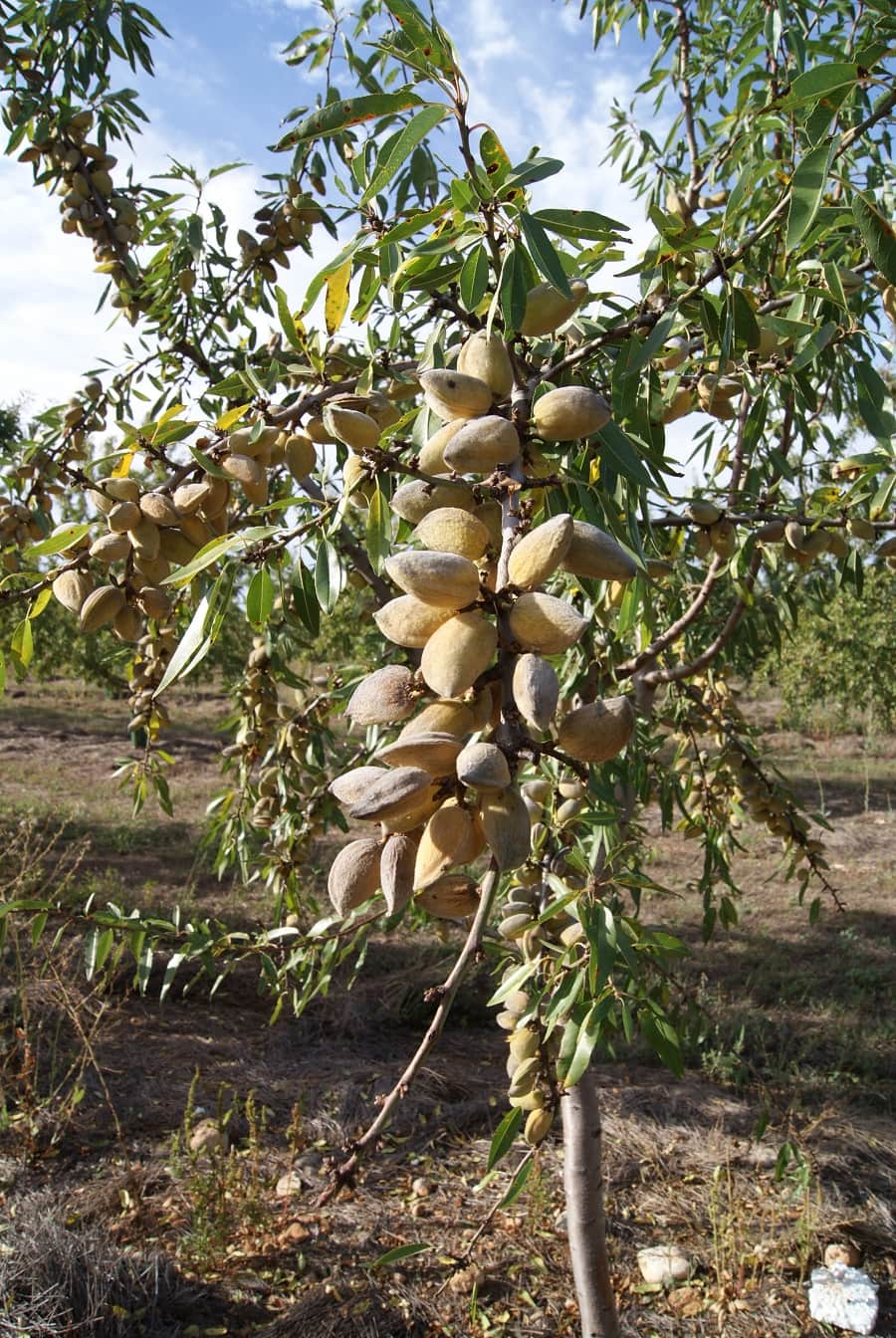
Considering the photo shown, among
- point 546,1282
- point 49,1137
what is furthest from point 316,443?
point 49,1137

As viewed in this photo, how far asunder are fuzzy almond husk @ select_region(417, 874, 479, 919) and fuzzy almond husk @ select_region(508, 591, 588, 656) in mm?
171

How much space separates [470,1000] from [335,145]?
12.8 feet

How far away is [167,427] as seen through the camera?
0.99 meters

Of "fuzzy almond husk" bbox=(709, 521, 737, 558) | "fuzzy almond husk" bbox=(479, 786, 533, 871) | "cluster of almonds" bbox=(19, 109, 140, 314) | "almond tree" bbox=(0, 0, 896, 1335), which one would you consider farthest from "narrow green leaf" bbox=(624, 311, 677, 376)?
"cluster of almonds" bbox=(19, 109, 140, 314)

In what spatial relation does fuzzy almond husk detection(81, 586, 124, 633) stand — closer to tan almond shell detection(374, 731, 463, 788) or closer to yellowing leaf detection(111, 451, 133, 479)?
yellowing leaf detection(111, 451, 133, 479)

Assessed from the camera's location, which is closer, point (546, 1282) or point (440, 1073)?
point (546, 1282)

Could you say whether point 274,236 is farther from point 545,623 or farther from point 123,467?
point 545,623

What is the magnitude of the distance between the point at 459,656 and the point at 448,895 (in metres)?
0.18

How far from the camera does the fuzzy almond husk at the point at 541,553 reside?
60 centimetres

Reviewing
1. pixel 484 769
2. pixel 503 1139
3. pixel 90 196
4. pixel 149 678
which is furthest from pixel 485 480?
pixel 90 196

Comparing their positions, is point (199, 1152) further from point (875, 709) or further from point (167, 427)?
point (875, 709)

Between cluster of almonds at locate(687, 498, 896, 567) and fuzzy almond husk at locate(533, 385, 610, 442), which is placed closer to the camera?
fuzzy almond husk at locate(533, 385, 610, 442)

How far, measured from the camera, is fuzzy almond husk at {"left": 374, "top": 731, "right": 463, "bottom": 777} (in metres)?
0.58

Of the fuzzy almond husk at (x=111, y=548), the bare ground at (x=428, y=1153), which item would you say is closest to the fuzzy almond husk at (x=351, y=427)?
the fuzzy almond husk at (x=111, y=548)
